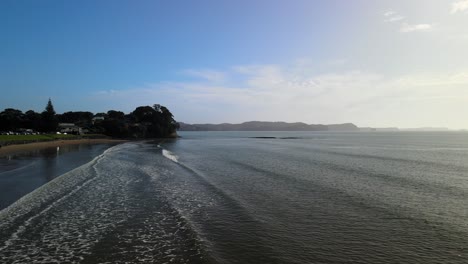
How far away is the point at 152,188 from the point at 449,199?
1677 cm

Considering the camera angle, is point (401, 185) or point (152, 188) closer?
point (152, 188)

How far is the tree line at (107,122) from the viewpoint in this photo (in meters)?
122

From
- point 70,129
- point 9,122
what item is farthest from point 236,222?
point 70,129

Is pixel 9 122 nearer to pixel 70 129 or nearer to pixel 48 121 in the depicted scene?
pixel 48 121

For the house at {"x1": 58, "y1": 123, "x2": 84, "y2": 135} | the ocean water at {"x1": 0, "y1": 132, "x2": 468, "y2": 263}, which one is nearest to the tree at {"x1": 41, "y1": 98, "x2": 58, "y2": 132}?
the house at {"x1": 58, "y1": 123, "x2": 84, "y2": 135}

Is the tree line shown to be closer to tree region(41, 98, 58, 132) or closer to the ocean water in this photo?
tree region(41, 98, 58, 132)

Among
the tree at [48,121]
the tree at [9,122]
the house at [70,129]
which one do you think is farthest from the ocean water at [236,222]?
the tree at [48,121]

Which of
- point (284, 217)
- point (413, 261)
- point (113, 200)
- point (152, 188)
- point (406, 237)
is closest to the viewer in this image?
point (413, 261)

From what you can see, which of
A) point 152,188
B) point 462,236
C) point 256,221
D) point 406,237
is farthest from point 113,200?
point 462,236

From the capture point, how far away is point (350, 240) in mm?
10883

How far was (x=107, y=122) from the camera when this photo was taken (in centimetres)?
13350

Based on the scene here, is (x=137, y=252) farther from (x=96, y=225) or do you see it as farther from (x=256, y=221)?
(x=256, y=221)

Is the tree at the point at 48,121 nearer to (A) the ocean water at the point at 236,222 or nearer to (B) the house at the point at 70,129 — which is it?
(B) the house at the point at 70,129

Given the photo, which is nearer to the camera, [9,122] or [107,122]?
[9,122]
